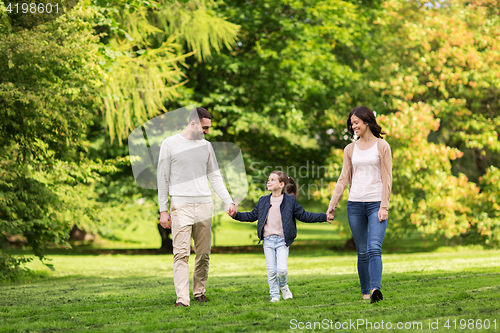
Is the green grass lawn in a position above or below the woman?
below

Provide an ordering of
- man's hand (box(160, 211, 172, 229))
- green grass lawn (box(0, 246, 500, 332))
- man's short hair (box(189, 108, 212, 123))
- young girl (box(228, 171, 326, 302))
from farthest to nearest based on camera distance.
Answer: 1. man's short hair (box(189, 108, 212, 123))
2. young girl (box(228, 171, 326, 302))
3. man's hand (box(160, 211, 172, 229))
4. green grass lawn (box(0, 246, 500, 332))

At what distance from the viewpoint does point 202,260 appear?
5320 mm

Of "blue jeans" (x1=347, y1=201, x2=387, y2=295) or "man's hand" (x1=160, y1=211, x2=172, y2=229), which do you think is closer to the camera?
"blue jeans" (x1=347, y1=201, x2=387, y2=295)

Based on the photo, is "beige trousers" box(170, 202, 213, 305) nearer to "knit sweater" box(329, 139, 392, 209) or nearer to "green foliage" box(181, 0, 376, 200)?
"knit sweater" box(329, 139, 392, 209)

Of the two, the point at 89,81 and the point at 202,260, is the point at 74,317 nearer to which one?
the point at 202,260

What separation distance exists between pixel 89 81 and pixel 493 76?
43.3 ft

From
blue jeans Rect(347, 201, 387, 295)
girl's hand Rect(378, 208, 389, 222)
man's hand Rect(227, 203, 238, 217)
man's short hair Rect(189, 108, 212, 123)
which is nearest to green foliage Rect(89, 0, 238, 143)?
man's short hair Rect(189, 108, 212, 123)

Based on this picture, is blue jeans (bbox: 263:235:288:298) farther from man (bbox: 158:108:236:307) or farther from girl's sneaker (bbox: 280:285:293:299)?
man (bbox: 158:108:236:307)

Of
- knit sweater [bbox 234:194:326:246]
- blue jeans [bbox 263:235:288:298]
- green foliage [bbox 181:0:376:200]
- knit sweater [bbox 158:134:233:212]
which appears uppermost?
green foliage [bbox 181:0:376:200]

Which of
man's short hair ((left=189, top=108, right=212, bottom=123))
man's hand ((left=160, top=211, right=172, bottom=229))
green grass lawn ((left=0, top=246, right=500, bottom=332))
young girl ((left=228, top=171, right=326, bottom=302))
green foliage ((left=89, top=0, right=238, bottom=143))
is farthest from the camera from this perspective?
green foliage ((left=89, top=0, right=238, bottom=143))

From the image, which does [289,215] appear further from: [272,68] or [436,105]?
[436,105]

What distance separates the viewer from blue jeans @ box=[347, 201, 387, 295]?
4.81 m

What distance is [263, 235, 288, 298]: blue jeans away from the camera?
516cm

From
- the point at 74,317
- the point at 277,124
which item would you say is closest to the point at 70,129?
the point at 74,317
